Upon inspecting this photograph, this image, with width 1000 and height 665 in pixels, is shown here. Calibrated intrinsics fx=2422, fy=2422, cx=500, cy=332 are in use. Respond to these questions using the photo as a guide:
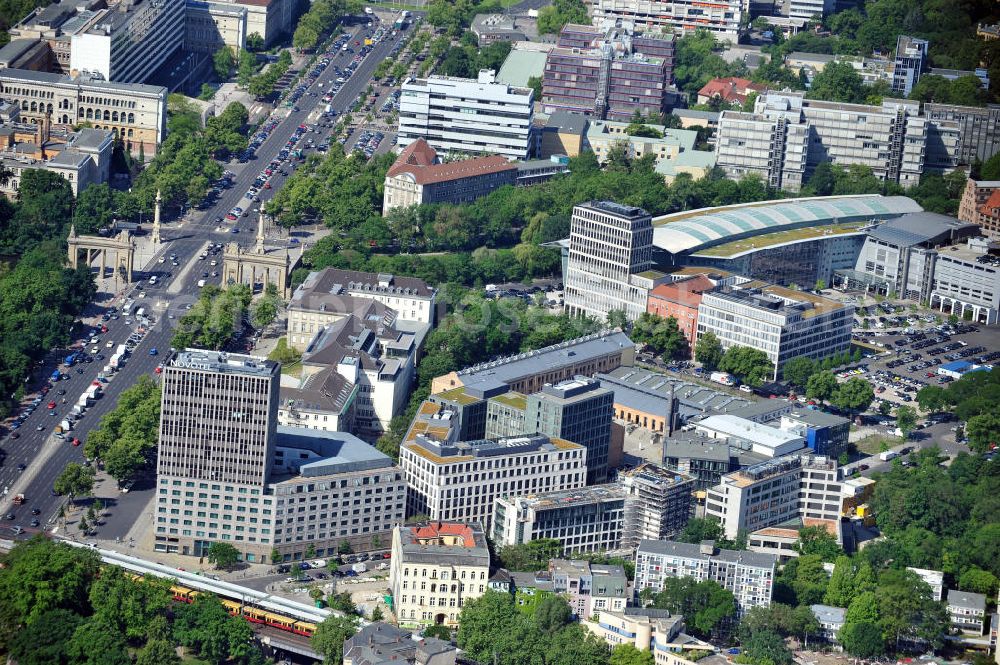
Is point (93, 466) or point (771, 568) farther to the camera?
point (93, 466)

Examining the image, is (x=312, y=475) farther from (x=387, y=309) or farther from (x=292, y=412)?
(x=387, y=309)

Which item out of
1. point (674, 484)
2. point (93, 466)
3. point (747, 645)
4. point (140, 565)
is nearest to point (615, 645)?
point (747, 645)

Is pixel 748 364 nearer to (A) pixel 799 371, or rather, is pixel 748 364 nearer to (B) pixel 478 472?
(A) pixel 799 371

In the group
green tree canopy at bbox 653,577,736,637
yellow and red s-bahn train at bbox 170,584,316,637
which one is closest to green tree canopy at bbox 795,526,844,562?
green tree canopy at bbox 653,577,736,637

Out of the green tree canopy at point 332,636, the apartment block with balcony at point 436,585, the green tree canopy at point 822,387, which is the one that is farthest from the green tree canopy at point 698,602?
the green tree canopy at point 822,387

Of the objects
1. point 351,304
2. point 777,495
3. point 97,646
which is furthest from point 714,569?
point 351,304

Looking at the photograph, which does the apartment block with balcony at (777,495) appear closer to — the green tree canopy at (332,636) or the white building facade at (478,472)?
the white building facade at (478,472)
